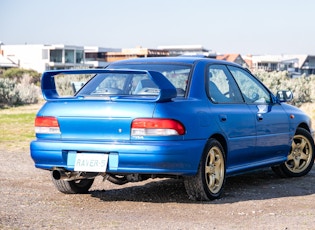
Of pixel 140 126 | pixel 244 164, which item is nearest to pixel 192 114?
pixel 140 126

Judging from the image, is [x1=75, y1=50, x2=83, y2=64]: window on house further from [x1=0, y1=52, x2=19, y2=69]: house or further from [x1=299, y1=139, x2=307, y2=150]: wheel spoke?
[x1=299, y1=139, x2=307, y2=150]: wheel spoke

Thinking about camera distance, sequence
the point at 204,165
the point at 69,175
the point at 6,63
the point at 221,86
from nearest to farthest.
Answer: the point at 204,165 → the point at 69,175 → the point at 221,86 → the point at 6,63

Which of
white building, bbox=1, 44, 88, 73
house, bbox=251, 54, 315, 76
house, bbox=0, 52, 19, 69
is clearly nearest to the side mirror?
house, bbox=0, 52, 19, 69

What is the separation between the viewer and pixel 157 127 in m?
7.04

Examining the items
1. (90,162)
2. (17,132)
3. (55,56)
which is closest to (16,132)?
(17,132)

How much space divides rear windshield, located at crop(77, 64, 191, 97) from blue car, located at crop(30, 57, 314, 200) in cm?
1

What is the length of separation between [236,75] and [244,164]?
108 cm

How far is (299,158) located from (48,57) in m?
100

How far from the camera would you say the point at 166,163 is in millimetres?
7039

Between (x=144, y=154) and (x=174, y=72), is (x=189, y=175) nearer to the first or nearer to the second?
(x=144, y=154)

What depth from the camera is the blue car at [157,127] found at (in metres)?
7.08

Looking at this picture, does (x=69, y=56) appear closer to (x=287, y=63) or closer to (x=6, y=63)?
(x=6, y=63)

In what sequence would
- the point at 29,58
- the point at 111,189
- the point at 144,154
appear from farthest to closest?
the point at 29,58, the point at 111,189, the point at 144,154

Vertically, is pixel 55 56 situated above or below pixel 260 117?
below
